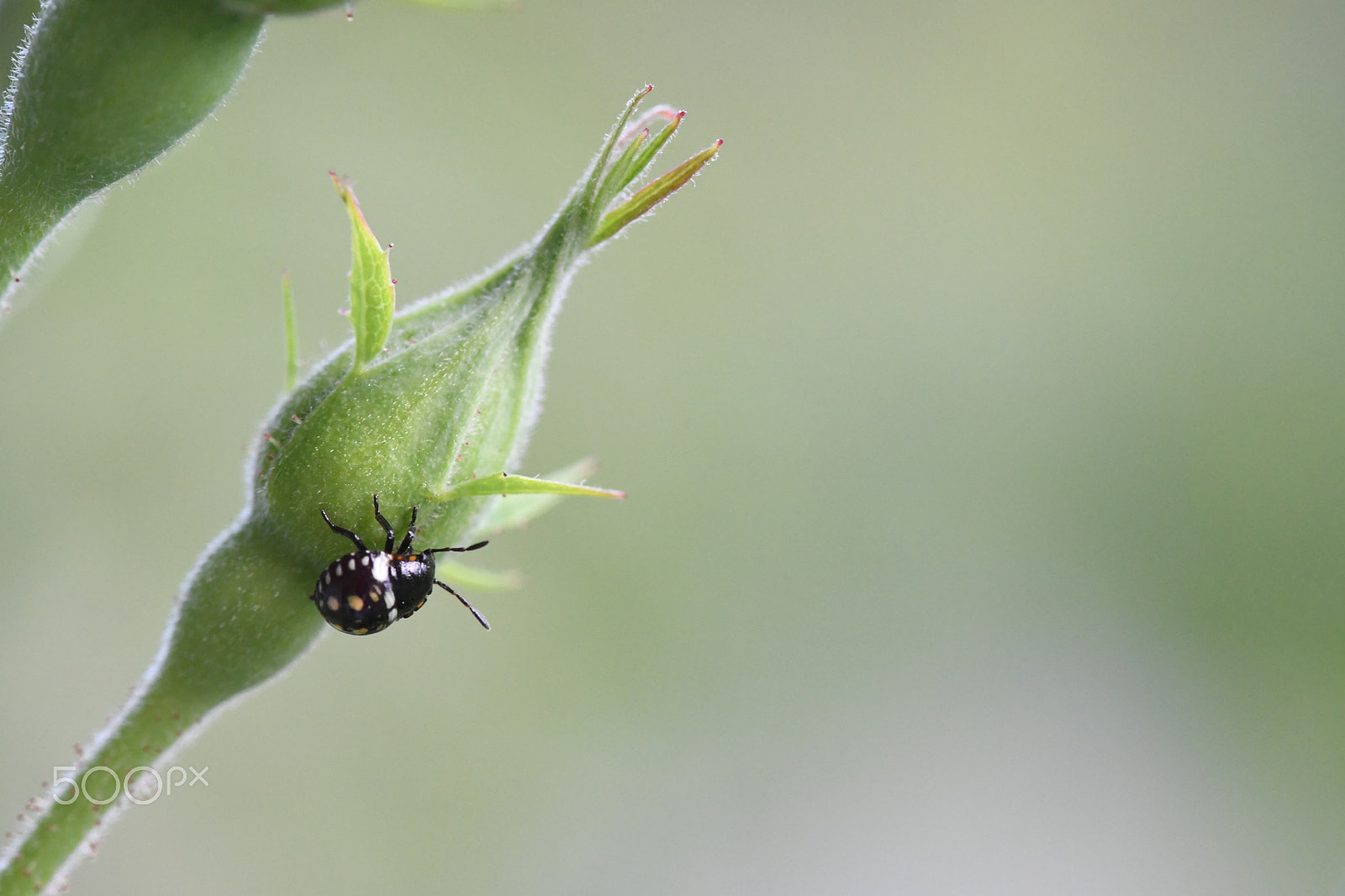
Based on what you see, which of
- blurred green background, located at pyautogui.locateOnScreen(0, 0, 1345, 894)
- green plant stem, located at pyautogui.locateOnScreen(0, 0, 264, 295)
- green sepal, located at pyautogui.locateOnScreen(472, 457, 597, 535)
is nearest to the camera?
green plant stem, located at pyautogui.locateOnScreen(0, 0, 264, 295)

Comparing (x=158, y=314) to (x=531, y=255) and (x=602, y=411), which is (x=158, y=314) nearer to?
(x=602, y=411)

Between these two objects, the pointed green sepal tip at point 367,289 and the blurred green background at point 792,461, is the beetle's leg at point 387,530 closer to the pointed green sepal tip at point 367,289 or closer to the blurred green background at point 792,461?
the pointed green sepal tip at point 367,289

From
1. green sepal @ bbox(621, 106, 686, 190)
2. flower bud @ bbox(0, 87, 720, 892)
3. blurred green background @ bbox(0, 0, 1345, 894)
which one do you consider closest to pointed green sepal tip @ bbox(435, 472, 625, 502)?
flower bud @ bbox(0, 87, 720, 892)

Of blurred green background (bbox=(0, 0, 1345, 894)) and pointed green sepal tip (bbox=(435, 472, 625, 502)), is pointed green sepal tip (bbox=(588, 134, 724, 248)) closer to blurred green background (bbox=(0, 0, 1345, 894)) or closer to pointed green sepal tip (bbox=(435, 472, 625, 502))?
pointed green sepal tip (bbox=(435, 472, 625, 502))

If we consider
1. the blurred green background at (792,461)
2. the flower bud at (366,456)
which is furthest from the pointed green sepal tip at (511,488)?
the blurred green background at (792,461)


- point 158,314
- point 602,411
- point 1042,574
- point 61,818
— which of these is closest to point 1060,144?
point 1042,574

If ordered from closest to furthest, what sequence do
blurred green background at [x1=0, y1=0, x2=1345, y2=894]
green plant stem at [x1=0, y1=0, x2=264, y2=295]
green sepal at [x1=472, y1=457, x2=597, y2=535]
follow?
green plant stem at [x1=0, y1=0, x2=264, y2=295] < green sepal at [x1=472, y1=457, x2=597, y2=535] < blurred green background at [x1=0, y1=0, x2=1345, y2=894]
